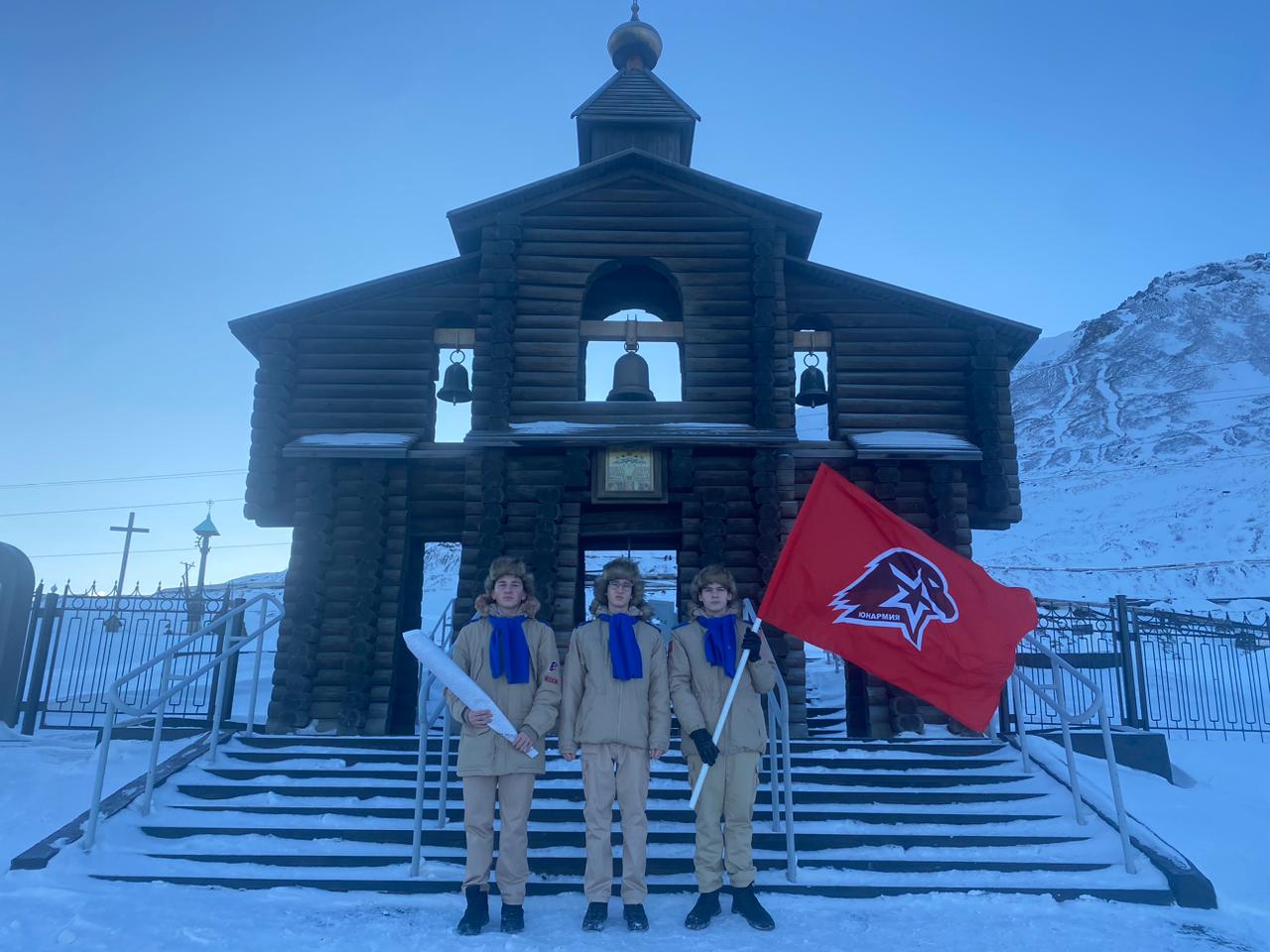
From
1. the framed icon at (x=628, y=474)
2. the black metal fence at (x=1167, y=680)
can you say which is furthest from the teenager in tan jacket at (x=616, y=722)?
Result: the black metal fence at (x=1167, y=680)

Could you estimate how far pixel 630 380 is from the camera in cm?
1004

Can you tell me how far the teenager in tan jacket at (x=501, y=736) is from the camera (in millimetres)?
5160

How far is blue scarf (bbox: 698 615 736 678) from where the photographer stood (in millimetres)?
5574

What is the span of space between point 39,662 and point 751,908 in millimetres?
10300

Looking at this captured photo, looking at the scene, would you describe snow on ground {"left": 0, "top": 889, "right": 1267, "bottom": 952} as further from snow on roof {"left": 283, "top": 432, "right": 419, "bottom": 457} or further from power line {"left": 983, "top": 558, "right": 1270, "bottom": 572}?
power line {"left": 983, "top": 558, "right": 1270, "bottom": 572}

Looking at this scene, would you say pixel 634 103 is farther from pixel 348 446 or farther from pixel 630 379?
pixel 348 446

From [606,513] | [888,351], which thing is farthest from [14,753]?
[888,351]

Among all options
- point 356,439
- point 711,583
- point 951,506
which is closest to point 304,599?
point 356,439

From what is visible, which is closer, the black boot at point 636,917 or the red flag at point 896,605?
the black boot at point 636,917

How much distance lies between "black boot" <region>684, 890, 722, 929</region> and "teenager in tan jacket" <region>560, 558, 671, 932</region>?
11.6 inches

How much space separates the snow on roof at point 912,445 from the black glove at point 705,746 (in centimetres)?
596

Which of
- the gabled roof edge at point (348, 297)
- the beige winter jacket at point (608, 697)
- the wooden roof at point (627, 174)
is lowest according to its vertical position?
the beige winter jacket at point (608, 697)

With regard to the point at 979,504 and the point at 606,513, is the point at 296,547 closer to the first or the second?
the point at 606,513

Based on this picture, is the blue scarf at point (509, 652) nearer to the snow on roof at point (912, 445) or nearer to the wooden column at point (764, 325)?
the wooden column at point (764, 325)
